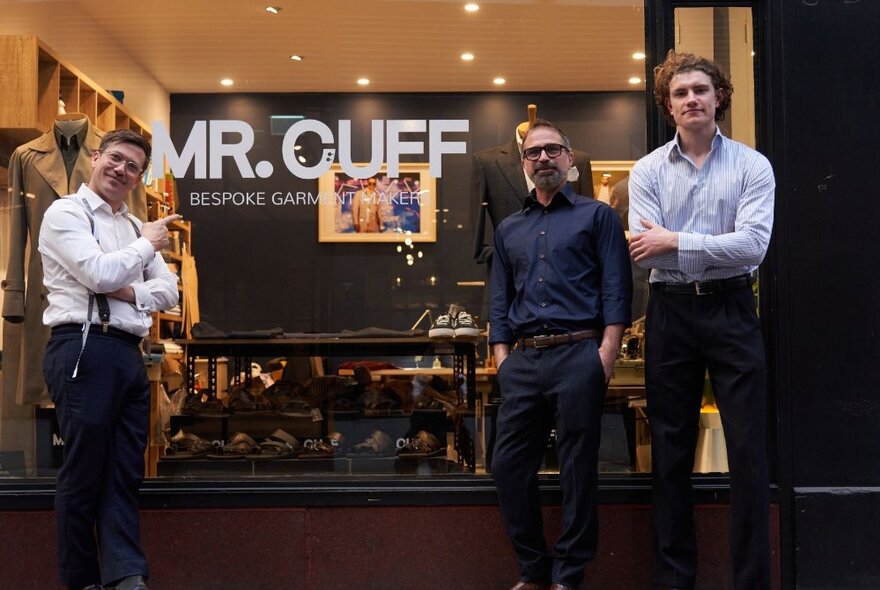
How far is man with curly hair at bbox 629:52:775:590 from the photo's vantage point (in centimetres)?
400

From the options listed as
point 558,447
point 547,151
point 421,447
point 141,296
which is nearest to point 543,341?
point 558,447

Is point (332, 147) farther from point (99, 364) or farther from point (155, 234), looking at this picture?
point (99, 364)

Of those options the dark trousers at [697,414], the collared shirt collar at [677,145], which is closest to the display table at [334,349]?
the dark trousers at [697,414]

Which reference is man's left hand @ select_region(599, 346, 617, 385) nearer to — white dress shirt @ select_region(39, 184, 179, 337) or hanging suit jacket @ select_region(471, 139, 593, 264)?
hanging suit jacket @ select_region(471, 139, 593, 264)

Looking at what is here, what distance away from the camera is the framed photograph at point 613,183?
515 cm

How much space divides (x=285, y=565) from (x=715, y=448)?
6.95ft

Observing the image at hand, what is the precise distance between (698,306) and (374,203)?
1917 millimetres

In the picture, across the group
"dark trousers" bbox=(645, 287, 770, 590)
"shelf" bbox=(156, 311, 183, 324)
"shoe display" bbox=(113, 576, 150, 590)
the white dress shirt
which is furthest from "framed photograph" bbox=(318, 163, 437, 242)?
"shoe display" bbox=(113, 576, 150, 590)

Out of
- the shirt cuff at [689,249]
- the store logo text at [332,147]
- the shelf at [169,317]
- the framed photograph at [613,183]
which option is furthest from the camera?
the shelf at [169,317]

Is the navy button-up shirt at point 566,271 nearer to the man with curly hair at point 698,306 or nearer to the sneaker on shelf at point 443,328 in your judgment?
the man with curly hair at point 698,306

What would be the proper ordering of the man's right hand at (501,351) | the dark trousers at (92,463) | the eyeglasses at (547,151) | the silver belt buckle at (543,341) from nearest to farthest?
the dark trousers at (92,463) → the silver belt buckle at (543,341) → the eyeglasses at (547,151) → the man's right hand at (501,351)

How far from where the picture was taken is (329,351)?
5340 mm

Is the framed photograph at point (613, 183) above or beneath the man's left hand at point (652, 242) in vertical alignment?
above

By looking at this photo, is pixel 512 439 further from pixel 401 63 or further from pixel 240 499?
pixel 401 63
